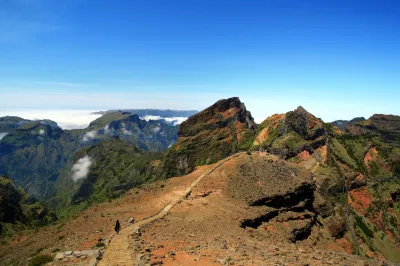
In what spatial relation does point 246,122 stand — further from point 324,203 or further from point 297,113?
point 324,203

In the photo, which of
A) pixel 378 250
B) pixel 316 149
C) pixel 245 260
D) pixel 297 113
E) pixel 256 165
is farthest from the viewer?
pixel 297 113

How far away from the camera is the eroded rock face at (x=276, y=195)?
54.2 metres

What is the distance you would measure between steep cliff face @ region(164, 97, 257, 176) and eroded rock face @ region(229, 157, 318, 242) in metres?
90.9

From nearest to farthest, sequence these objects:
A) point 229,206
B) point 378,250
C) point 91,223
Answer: point 91,223 → point 229,206 → point 378,250

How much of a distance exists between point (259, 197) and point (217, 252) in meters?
29.1

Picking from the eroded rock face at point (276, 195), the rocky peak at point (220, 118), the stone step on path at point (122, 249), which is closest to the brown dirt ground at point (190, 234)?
the stone step on path at point (122, 249)

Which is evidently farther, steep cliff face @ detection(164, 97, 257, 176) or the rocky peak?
the rocky peak

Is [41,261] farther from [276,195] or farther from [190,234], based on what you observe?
[276,195]

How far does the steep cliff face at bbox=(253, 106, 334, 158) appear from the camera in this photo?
116812mm

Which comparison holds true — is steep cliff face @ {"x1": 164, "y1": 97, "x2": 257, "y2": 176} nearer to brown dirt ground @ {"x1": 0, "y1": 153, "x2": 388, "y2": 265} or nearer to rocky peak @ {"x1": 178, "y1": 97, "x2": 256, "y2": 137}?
rocky peak @ {"x1": 178, "y1": 97, "x2": 256, "y2": 137}

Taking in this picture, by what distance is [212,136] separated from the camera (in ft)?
597

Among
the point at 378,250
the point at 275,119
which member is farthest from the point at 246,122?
the point at 378,250

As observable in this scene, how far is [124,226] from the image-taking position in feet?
140

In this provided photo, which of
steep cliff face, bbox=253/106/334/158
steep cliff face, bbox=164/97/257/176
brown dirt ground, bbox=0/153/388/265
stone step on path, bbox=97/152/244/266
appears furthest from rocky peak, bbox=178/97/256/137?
stone step on path, bbox=97/152/244/266
